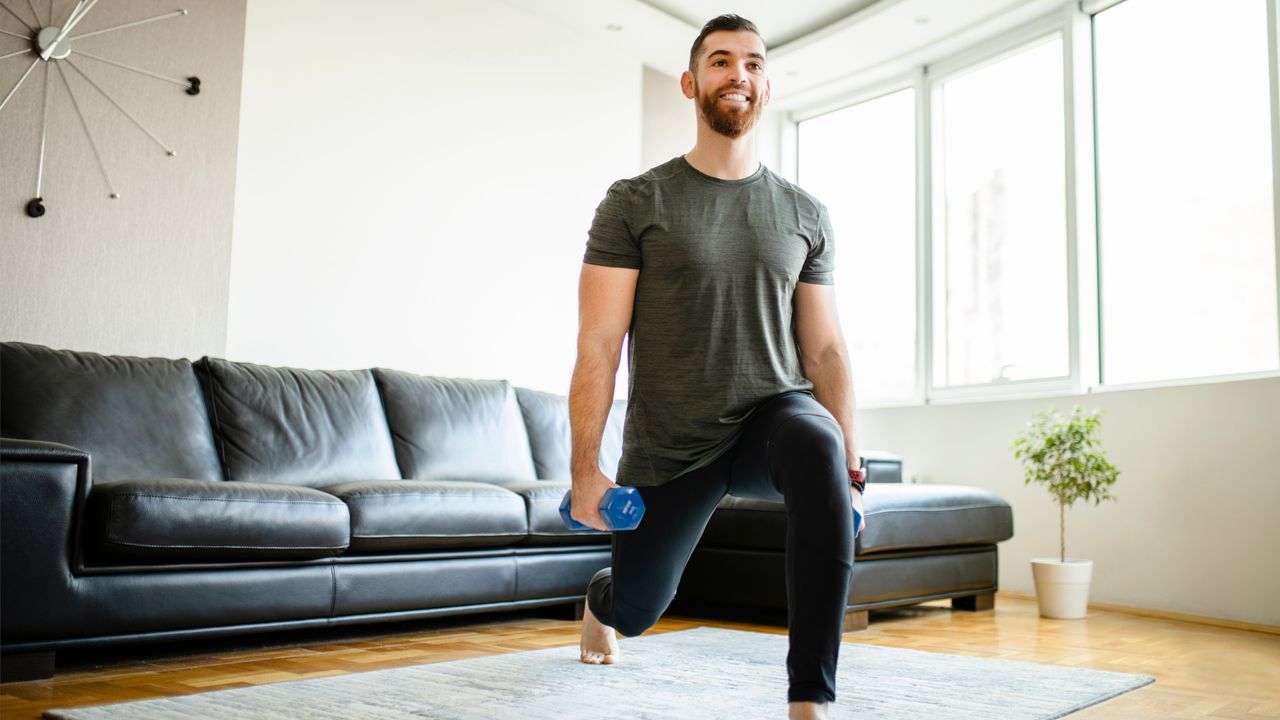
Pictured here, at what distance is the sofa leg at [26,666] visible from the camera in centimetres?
213

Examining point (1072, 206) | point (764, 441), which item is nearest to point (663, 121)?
point (1072, 206)

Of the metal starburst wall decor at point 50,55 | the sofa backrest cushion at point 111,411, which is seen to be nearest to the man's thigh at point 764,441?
the sofa backrest cushion at point 111,411

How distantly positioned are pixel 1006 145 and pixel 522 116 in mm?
2336

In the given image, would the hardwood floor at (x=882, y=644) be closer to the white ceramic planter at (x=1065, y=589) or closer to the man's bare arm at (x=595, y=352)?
the white ceramic planter at (x=1065, y=589)

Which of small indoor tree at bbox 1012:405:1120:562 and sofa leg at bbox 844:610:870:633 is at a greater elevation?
small indoor tree at bbox 1012:405:1120:562

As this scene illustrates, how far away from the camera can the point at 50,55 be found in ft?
10.8

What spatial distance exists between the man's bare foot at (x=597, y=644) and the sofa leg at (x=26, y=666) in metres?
1.14

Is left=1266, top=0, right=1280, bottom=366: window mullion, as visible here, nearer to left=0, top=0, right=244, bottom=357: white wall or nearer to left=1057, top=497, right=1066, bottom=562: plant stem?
left=1057, top=497, right=1066, bottom=562: plant stem

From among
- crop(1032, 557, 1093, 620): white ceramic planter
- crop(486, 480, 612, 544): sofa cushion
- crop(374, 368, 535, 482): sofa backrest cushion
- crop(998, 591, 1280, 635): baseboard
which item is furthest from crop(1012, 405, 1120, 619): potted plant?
crop(374, 368, 535, 482): sofa backrest cushion

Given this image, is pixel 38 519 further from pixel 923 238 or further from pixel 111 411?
pixel 923 238

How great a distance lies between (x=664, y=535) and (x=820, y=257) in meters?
0.57

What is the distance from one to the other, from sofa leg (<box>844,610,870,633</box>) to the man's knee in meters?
1.36

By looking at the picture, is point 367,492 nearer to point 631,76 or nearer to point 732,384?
point 732,384

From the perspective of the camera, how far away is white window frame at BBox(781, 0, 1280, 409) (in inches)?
164
